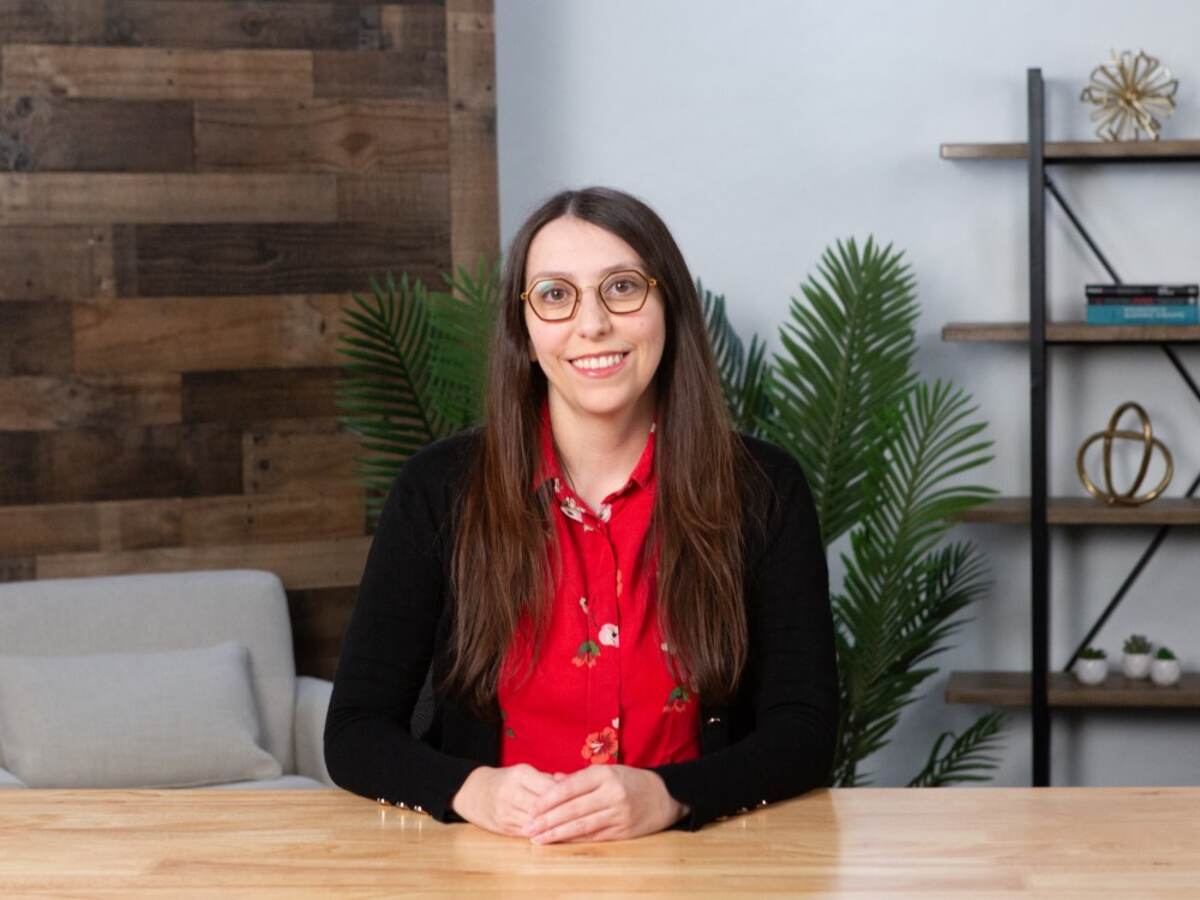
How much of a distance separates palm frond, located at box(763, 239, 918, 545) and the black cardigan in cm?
143

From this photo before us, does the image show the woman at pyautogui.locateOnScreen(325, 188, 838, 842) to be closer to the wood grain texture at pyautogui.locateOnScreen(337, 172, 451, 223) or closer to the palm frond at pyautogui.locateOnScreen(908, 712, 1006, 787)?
the palm frond at pyautogui.locateOnScreen(908, 712, 1006, 787)

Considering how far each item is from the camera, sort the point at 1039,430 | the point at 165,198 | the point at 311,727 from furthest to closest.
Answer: the point at 165,198 < the point at 1039,430 < the point at 311,727

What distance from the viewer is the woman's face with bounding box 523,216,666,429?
1707mm

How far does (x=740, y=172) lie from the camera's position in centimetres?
390

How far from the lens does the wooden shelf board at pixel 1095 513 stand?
347 cm

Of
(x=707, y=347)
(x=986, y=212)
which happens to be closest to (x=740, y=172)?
(x=986, y=212)

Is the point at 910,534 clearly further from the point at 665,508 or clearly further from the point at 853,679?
the point at 665,508

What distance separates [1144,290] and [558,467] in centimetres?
216

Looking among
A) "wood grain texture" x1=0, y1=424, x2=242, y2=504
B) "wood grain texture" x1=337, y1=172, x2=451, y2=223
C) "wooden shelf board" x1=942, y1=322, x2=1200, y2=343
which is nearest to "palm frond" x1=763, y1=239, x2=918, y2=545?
"wooden shelf board" x1=942, y1=322, x2=1200, y2=343

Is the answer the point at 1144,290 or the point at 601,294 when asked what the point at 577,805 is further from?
the point at 1144,290

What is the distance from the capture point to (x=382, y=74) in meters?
3.68

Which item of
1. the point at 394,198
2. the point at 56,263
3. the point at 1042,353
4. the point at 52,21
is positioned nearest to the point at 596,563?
Result: the point at 1042,353

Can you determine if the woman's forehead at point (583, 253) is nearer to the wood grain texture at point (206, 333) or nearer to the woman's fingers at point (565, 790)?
the woman's fingers at point (565, 790)

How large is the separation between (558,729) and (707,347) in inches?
18.9
